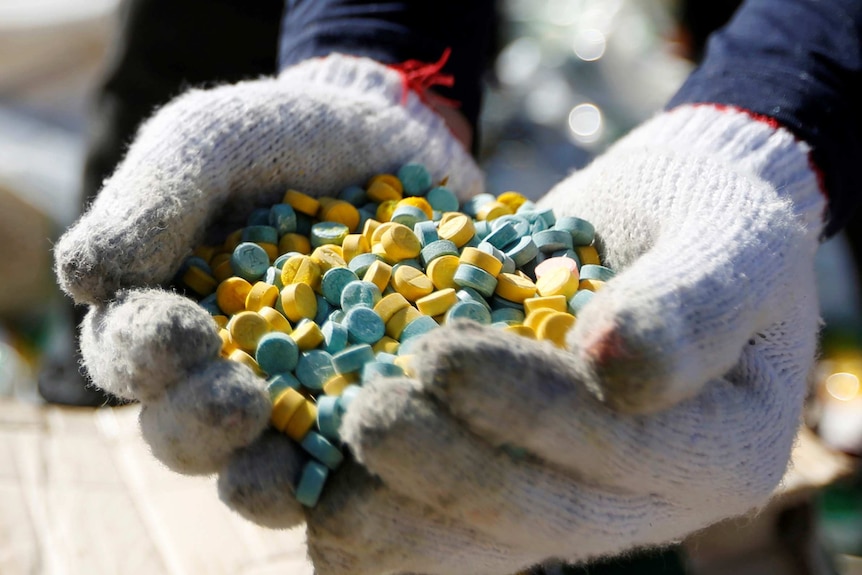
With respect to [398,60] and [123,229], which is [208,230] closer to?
[123,229]

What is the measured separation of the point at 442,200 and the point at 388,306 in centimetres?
30

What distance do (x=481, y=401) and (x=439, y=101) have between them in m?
0.85

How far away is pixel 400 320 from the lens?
3.19ft

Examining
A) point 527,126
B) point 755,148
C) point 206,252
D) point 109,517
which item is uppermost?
point 755,148

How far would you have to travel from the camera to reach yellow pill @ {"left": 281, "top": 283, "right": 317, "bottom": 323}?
0.99 metres

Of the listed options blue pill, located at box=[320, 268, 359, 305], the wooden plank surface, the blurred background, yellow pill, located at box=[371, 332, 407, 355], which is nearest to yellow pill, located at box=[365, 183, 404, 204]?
blue pill, located at box=[320, 268, 359, 305]

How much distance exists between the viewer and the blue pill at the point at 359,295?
993 mm

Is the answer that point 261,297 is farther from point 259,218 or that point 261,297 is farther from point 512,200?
point 512,200

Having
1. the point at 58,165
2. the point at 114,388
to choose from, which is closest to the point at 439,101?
the point at 114,388

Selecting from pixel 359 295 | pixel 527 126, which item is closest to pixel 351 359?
pixel 359 295

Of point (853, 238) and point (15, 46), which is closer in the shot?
point (853, 238)

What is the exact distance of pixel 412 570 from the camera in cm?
86

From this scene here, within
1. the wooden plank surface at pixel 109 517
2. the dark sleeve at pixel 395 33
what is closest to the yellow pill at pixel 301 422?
the wooden plank surface at pixel 109 517

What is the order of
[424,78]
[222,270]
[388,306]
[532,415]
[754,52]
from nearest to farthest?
1. [532,415]
2. [388,306]
3. [222,270]
4. [754,52]
5. [424,78]
